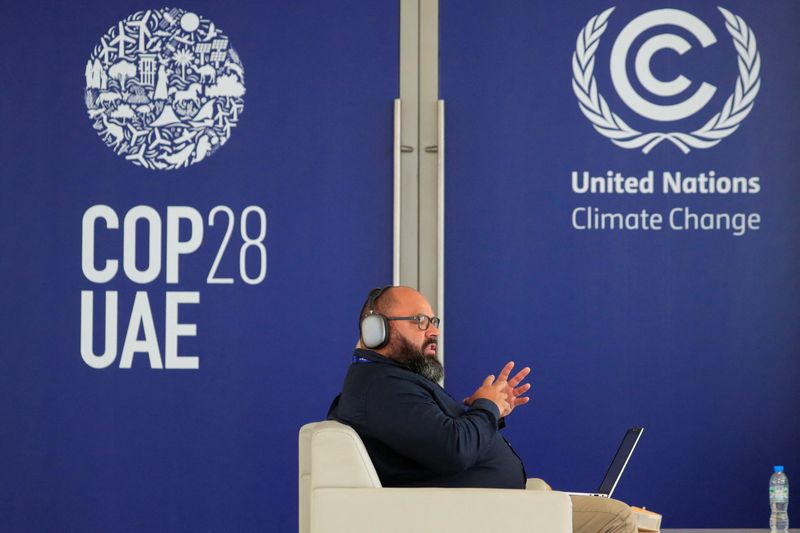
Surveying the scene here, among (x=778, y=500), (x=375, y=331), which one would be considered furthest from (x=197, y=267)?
(x=778, y=500)

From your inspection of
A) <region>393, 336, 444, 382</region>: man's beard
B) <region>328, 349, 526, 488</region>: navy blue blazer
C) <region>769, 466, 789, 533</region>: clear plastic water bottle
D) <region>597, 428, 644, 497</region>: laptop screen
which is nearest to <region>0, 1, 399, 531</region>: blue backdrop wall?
<region>597, 428, 644, 497</region>: laptop screen

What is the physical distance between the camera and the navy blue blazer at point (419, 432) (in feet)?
9.89

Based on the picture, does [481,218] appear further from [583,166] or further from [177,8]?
[177,8]

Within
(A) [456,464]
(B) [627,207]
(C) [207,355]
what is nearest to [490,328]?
(B) [627,207]

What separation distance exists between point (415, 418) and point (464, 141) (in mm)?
2052

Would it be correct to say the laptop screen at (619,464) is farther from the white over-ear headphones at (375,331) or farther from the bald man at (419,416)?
the white over-ear headphones at (375,331)

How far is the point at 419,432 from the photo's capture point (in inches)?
118

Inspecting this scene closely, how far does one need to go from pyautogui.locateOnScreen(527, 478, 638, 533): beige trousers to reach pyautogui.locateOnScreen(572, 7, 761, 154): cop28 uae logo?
1.91 m

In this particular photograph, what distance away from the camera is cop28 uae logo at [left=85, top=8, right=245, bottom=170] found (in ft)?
15.8

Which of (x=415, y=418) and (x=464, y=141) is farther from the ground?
(x=464, y=141)

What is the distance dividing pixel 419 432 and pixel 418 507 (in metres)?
0.23

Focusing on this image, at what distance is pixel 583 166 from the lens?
482 centimetres

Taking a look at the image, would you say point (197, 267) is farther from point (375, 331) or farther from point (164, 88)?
point (375, 331)

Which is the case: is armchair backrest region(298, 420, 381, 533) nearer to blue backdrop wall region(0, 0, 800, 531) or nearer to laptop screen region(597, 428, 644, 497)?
laptop screen region(597, 428, 644, 497)
